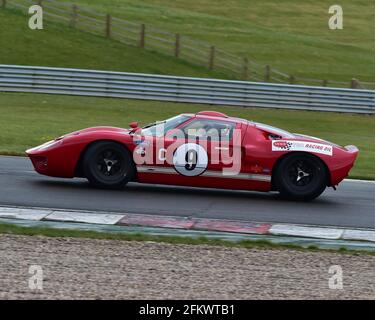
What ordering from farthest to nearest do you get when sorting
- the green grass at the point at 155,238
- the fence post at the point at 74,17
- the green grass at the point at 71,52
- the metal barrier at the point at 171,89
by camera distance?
the fence post at the point at 74,17 < the green grass at the point at 71,52 < the metal barrier at the point at 171,89 < the green grass at the point at 155,238

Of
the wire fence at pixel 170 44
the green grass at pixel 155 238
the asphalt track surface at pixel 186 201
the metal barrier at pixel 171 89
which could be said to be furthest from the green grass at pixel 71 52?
the green grass at pixel 155 238

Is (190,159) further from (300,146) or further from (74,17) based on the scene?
(74,17)

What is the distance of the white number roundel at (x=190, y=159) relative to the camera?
523 inches

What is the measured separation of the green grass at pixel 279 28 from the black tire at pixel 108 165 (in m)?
25.2

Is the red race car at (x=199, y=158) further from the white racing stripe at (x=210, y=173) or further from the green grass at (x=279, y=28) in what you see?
the green grass at (x=279, y=28)

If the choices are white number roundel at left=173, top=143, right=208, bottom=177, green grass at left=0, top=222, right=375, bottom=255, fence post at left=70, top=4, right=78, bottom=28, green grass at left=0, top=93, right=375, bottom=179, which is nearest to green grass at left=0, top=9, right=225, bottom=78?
fence post at left=70, top=4, right=78, bottom=28

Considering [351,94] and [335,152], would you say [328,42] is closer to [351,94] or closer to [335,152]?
[351,94]

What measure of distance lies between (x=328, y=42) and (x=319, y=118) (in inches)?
758

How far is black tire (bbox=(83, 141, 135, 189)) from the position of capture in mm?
13297

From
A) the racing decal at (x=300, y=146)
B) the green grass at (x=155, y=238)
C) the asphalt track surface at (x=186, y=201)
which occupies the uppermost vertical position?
the racing decal at (x=300, y=146)

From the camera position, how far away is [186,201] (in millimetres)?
13242

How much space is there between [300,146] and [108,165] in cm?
277

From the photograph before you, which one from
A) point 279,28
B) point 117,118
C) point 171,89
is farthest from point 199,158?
point 279,28

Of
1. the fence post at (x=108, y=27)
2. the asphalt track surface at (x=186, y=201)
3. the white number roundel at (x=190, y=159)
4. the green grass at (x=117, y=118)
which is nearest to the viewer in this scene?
the asphalt track surface at (x=186, y=201)
